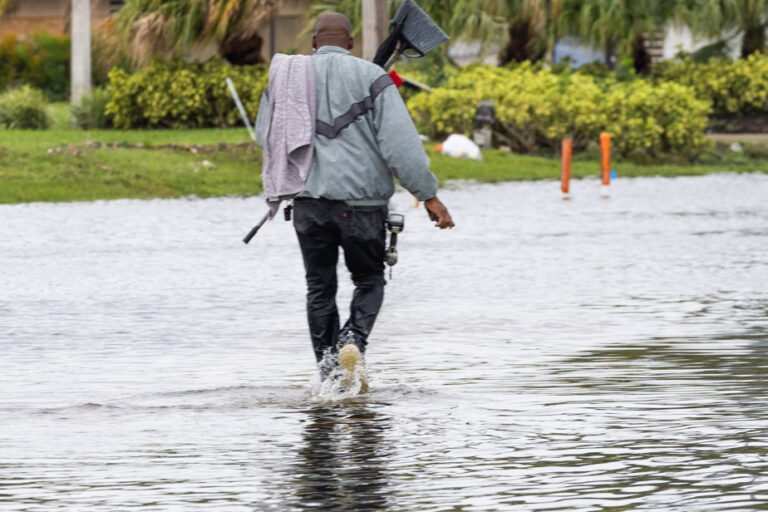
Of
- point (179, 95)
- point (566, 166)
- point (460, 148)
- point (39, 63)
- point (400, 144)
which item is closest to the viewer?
point (400, 144)

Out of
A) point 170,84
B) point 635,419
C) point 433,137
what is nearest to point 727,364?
point 635,419

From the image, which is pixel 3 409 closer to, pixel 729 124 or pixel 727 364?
pixel 727 364

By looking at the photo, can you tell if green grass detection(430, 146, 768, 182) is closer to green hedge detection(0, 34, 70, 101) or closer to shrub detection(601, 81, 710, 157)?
shrub detection(601, 81, 710, 157)

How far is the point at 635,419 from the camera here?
7.82 metres

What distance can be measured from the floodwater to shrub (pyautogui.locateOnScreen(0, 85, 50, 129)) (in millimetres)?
16340

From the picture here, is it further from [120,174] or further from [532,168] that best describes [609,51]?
[120,174]

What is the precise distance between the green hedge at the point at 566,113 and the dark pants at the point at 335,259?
76.8 feet

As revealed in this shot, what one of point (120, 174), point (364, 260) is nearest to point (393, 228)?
point (364, 260)

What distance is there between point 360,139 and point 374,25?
16.7 metres

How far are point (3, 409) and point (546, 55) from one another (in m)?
31.5

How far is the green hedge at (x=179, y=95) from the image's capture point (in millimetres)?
34906

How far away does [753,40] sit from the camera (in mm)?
40219

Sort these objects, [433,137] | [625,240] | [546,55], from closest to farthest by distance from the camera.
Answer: [625,240] < [433,137] < [546,55]

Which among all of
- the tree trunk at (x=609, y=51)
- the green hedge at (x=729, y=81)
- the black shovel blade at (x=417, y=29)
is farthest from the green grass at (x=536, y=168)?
the black shovel blade at (x=417, y=29)
